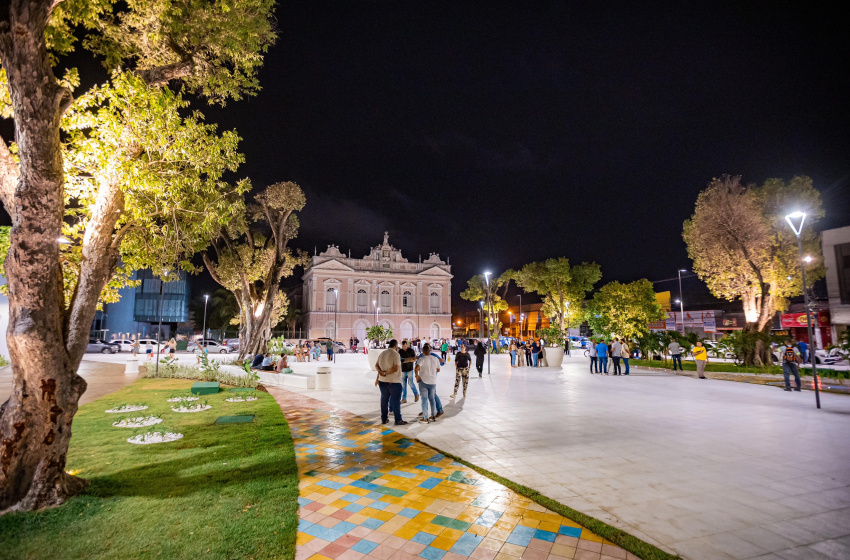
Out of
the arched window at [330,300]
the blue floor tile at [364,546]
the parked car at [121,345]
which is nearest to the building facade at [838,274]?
the blue floor tile at [364,546]

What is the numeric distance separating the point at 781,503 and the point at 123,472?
7.30 metres

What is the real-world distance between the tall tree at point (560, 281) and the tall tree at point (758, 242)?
A: 20693mm

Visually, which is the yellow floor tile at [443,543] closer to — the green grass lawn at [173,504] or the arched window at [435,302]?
Result: the green grass lawn at [173,504]

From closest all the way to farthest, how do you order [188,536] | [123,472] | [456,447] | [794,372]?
[188,536] → [123,472] → [456,447] → [794,372]

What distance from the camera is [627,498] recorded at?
4.18 m

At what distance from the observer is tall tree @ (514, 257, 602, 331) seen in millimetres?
39500

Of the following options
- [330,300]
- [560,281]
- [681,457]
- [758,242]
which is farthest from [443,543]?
[330,300]

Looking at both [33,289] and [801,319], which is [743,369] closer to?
[801,319]

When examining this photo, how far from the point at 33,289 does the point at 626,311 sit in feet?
77.2

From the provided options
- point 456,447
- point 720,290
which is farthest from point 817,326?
point 456,447

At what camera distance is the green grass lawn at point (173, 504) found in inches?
126

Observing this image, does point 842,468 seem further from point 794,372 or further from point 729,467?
point 794,372

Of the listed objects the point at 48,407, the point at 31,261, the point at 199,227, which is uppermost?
the point at 199,227

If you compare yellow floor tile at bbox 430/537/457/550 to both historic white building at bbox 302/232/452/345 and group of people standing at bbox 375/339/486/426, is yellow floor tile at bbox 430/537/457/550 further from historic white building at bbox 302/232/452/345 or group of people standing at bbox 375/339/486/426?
historic white building at bbox 302/232/452/345
